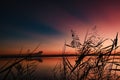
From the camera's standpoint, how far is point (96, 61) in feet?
17.1

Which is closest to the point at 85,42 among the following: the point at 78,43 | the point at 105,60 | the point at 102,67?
the point at 78,43

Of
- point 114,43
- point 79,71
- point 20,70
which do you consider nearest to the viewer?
point 114,43

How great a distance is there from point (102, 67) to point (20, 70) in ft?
6.99

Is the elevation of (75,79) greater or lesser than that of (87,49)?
lesser

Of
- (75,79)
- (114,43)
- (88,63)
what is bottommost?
(75,79)

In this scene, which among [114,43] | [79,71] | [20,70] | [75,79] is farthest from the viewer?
[20,70]

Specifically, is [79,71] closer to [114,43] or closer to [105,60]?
[105,60]

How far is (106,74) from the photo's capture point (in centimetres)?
551

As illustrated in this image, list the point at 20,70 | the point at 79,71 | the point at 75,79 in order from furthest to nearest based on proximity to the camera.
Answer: the point at 20,70 → the point at 75,79 → the point at 79,71

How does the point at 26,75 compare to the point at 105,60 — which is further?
the point at 26,75

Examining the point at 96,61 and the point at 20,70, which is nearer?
the point at 96,61

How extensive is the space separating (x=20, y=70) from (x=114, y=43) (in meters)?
2.71

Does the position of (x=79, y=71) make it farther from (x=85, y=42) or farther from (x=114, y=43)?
(x=114, y=43)

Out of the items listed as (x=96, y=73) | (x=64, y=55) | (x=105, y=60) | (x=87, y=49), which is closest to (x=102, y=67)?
(x=96, y=73)
